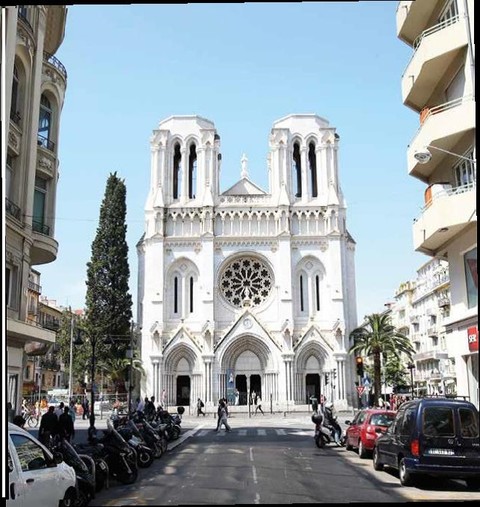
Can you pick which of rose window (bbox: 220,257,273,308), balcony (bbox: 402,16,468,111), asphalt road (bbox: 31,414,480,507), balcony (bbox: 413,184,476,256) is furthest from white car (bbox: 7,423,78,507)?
rose window (bbox: 220,257,273,308)

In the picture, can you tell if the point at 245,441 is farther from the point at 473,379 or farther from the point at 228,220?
the point at 228,220

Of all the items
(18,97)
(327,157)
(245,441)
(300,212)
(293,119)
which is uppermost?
(293,119)

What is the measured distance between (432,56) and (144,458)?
44.3 feet

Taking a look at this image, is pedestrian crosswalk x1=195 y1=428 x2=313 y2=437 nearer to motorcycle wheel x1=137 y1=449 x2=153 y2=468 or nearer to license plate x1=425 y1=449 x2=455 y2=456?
motorcycle wheel x1=137 y1=449 x2=153 y2=468

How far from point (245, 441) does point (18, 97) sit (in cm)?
1454

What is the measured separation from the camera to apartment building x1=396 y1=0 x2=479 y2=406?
16438 millimetres

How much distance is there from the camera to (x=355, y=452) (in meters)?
19.0

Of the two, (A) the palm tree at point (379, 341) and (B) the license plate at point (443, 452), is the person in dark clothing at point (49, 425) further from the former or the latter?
(A) the palm tree at point (379, 341)

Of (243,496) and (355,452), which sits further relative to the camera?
(355,452)

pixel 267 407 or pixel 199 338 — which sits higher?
pixel 199 338

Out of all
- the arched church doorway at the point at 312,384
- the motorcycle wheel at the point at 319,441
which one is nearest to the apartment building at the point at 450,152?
the motorcycle wheel at the point at 319,441

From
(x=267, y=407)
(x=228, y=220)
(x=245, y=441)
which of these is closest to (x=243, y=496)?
(x=245, y=441)

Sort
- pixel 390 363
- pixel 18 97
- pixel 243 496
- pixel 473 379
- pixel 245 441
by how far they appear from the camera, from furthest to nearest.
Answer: pixel 390 363, pixel 245 441, pixel 18 97, pixel 473 379, pixel 243 496

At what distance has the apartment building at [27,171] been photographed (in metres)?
18.8
